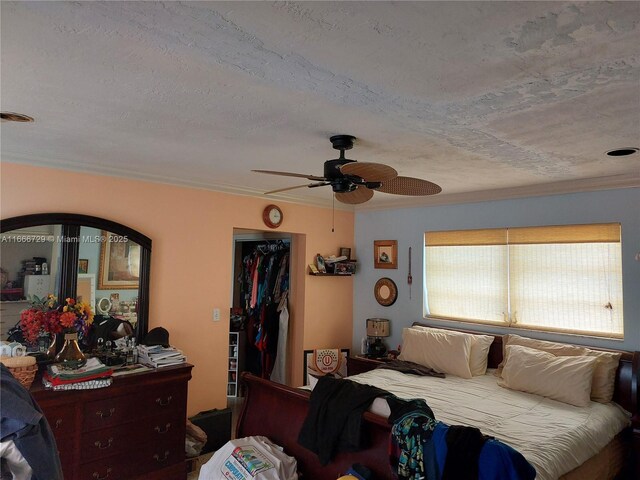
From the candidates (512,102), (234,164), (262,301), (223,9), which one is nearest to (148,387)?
(234,164)

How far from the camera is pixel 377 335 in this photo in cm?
477

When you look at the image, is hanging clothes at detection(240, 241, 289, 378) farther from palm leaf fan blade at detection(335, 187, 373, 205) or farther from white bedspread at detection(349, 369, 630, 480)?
palm leaf fan blade at detection(335, 187, 373, 205)

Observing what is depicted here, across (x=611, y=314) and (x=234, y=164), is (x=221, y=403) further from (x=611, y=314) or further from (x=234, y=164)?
(x=611, y=314)

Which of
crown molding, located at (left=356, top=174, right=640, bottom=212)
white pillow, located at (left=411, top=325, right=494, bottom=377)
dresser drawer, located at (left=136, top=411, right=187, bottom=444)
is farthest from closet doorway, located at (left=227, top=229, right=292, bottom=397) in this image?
white pillow, located at (left=411, top=325, right=494, bottom=377)

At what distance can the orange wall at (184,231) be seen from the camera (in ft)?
10.1

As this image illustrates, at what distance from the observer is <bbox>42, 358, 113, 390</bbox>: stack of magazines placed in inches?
104

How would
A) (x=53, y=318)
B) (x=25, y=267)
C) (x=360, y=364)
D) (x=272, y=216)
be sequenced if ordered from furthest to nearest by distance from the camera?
(x=360, y=364)
(x=272, y=216)
(x=25, y=267)
(x=53, y=318)

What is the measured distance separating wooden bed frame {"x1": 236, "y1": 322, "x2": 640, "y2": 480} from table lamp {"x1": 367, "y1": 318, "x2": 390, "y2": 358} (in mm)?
2035

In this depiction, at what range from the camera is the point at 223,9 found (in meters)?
1.23

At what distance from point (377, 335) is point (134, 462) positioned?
8.95 ft

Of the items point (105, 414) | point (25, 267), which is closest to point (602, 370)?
point (105, 414)

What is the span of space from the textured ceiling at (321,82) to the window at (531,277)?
877 millimetres

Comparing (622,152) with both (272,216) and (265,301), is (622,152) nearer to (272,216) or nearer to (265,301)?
(272,216)

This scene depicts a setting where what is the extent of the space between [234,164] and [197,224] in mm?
929
